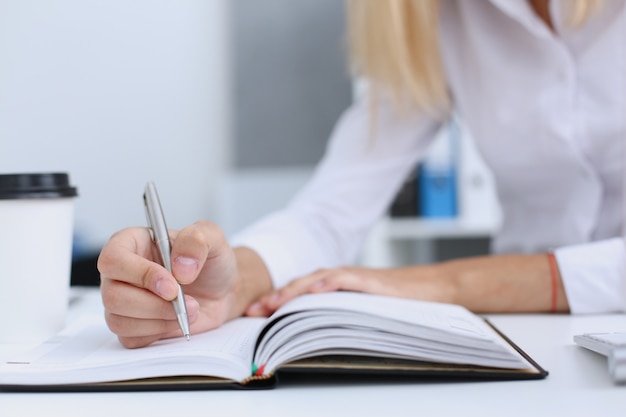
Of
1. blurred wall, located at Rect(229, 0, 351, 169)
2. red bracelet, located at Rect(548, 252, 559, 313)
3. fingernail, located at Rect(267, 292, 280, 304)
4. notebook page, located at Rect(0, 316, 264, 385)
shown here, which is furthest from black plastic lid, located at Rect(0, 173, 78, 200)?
blurred wall, located at Rect(229, 0, 351, 169)

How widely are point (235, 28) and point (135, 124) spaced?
1.37 m

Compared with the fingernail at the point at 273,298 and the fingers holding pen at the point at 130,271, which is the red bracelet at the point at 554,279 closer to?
the fingernail at the point at 273,298

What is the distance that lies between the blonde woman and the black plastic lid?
20cm

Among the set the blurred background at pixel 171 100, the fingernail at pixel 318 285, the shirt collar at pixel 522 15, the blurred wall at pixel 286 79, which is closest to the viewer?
the fingernail at pixel 318 285

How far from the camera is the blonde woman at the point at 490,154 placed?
81cm

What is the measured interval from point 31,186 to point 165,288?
0.60 feet

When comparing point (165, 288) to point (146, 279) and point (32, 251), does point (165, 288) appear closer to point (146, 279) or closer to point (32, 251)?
point (146, 279)

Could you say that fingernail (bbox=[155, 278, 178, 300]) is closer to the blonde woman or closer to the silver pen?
the silver pen

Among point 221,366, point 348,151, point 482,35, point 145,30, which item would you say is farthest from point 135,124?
point 221,366

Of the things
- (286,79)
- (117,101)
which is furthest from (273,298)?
(286,79)

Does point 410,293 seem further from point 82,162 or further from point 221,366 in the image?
point 82,162

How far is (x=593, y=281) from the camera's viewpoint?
79 centimetres

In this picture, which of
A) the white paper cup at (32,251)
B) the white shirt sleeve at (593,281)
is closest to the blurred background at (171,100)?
the white paper cup at (32,251)

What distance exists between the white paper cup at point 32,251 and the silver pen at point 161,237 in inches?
3.4
